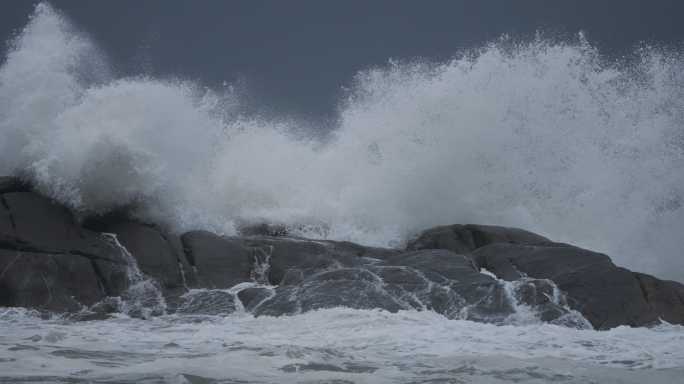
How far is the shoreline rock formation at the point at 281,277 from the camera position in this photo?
7.94m

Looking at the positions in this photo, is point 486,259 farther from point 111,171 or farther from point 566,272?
point 111,171

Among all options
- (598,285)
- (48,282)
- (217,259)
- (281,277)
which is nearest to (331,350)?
(281,277)

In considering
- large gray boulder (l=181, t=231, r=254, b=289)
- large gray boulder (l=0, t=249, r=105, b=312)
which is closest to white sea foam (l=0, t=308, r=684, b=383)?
large gray boulder (l=0, t=249, r=105, b=312)

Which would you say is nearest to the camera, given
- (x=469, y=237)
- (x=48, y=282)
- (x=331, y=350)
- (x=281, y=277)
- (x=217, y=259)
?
(x=331, y=350)

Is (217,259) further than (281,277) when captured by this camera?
Yes

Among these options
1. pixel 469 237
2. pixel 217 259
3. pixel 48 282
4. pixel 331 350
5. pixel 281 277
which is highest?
pixel 469 237

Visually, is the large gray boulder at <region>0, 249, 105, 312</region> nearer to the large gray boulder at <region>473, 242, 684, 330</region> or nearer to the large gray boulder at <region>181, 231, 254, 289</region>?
the large gray boulder at <region>181, 231, 254, 289</region>

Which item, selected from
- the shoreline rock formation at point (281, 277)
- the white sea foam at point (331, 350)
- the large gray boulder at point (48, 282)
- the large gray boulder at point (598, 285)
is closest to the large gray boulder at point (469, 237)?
the shoreline rock formation at point (281, 277)

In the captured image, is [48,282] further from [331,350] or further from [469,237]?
[469,237]

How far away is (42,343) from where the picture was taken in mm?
5742

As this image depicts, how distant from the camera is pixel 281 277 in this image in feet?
31.4

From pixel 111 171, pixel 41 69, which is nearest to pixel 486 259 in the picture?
pixel 111 171

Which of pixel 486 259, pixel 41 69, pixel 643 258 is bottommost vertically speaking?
pixel 486 259

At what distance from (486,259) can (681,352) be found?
13.3 feet
